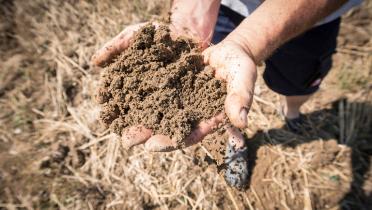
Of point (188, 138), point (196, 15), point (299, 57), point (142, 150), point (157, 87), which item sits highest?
point (196, 15)

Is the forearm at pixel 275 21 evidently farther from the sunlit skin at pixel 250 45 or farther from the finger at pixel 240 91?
the finger at pixel 240 91

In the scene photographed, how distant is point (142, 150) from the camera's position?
8.34ft

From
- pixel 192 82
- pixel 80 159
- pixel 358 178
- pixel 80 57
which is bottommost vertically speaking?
pixel 358 178

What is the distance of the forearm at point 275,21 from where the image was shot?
141cm

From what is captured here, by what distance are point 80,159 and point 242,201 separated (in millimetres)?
1204

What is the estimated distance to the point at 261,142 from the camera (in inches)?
102

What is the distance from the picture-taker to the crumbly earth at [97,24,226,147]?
4.73ft

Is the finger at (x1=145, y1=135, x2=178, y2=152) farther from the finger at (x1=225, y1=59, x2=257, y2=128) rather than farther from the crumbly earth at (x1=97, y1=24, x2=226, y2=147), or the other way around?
the finger at (x1=225, y1=59, x2=257, y2=128)

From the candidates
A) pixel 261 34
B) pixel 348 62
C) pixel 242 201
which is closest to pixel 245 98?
pixel 261 34

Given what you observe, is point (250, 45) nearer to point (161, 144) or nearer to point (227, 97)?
point (227, 97)

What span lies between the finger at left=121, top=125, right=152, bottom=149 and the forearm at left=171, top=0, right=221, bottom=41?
63cm

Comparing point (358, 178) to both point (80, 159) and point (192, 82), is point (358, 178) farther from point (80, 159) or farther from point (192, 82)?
point (80, 159)

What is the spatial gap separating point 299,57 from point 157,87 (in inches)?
35.0

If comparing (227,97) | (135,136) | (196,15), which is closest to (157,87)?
(135,136)
